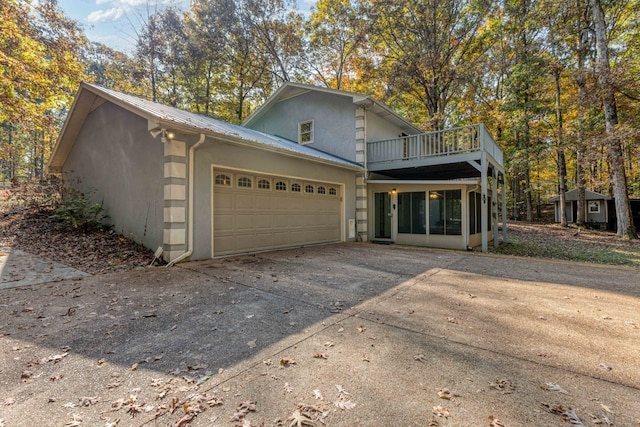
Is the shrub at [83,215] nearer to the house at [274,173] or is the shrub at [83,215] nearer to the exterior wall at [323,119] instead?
the house at [274,173]

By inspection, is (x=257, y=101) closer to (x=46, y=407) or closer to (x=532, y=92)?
(x=532, y=92)

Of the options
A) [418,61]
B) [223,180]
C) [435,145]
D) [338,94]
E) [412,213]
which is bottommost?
[412,213]

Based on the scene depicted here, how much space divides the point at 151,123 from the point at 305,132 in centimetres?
733

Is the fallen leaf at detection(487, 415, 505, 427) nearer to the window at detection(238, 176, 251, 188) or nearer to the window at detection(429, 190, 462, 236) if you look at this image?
the window at detection(238, 176, 251, 188)

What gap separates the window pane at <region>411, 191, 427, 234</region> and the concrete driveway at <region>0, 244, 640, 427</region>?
5.33 m

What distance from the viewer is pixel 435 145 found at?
9.95 metres

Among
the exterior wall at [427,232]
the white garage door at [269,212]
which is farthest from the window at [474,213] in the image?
the white garage door at [269,212]

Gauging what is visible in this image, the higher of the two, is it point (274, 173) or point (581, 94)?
point (581, 94)

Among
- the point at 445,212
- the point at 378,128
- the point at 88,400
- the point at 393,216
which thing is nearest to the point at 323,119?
the point at 378,128

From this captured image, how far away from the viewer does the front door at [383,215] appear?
11.0 m

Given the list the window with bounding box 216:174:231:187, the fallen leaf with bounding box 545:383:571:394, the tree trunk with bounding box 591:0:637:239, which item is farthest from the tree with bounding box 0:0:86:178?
the tree trunk with bounding box 591:0:637:239

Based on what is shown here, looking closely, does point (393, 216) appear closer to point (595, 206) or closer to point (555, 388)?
point (555, 388)

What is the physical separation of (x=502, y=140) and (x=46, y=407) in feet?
80.6

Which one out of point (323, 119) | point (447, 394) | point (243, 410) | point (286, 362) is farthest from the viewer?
point (323, 119)
